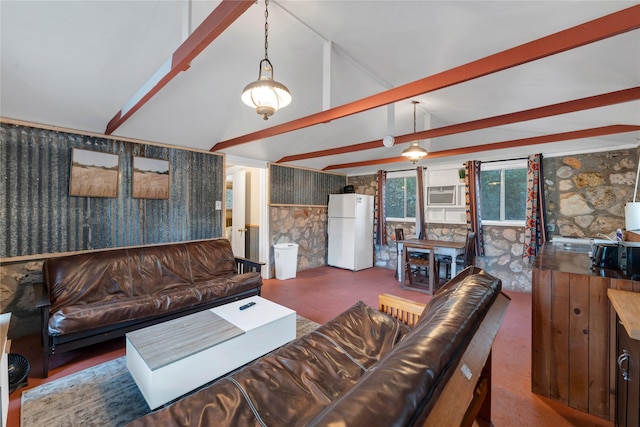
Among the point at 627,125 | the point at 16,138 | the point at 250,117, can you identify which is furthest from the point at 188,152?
the point at 627,125

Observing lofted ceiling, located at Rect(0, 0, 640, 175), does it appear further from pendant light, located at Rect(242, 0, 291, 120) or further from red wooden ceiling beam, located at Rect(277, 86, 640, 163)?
pendant light, located at Rect(242, 0, 291, 120)

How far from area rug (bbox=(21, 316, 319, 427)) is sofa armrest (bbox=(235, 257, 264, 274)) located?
67.9 inches

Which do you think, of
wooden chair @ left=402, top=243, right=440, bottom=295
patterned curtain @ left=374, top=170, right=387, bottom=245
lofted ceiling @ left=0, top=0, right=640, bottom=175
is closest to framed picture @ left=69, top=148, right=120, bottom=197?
lofted ceiling @ left=0, top=0, right=640, bottom=175

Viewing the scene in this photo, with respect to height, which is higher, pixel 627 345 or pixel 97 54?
pixel 97 54

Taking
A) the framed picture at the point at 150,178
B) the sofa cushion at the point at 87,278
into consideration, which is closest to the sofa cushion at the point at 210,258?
the sofa cushion at the point at 87,278

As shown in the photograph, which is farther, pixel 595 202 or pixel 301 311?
pixel 595 202


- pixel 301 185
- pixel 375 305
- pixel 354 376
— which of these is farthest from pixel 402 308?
pixel 301 185

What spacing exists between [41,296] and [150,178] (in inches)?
68.3

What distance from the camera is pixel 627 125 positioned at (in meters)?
3.00

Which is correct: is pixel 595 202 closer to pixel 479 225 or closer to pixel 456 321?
pixel 479 225

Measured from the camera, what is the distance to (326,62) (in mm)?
2559

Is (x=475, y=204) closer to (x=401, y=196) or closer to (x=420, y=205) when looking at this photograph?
(x=420, y=205)

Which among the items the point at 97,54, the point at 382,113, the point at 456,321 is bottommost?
the point at 456,321

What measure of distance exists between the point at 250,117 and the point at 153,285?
7.89ft
